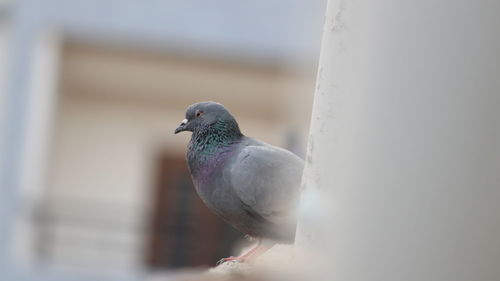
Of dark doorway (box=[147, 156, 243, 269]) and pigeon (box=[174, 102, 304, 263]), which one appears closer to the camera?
pigeon (box=[174, 102, 304, 263])

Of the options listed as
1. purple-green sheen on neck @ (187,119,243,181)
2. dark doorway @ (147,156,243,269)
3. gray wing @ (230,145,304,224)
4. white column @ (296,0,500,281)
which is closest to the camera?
white column @ (296,0,500,281)

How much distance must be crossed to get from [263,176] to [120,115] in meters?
10.8

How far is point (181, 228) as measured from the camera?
45.9 ft

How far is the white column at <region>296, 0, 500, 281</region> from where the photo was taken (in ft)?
5.49

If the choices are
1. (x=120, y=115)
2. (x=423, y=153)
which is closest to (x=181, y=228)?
(x=120, y=115)

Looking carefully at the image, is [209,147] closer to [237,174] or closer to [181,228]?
[237,174]

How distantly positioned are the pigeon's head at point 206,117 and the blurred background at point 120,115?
7292 mm

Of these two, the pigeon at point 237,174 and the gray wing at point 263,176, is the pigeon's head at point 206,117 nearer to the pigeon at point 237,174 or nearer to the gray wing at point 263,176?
the pigeon at point 237,174

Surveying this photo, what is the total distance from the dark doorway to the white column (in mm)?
12063

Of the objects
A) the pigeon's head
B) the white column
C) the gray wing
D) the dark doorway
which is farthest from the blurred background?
the white column

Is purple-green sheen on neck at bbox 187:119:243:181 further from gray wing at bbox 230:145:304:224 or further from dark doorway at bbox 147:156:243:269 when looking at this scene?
Result: dark doorway at bbox 147:156:243:269

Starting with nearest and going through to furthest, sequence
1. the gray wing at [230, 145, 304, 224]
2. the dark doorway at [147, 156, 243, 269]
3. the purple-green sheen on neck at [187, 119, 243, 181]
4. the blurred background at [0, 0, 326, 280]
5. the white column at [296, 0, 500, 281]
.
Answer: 1. the white column at [296, 0, 500, 281]
2. the gray wing at [230, 145, 304, 224]
3. the purple-green sheen on neck at [187, 119, 243, 181]
4. the blurred background at [0, 0, 326, 280]
5. the dark doorway at [147, 156, 243, 269]

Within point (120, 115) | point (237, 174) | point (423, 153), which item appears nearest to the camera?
point (423, 153)

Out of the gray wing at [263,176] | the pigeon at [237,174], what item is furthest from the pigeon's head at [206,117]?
the gray wing at [263,176]
